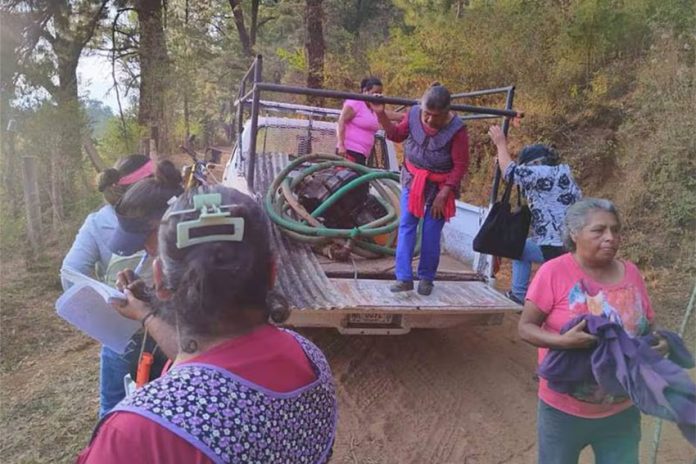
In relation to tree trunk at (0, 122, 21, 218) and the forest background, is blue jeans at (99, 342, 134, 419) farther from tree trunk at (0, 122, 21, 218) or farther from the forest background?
tree trunk at (0, 122, 21, 218)

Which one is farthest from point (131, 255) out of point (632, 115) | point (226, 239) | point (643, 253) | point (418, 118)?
point (632, 115)

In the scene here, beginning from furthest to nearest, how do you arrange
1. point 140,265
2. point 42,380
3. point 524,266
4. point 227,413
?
point 524,266 → point 42,380 → point 140,265 → point 227,413

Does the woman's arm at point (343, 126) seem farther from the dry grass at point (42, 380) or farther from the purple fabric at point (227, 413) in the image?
the purple fabric at point (227, 413)

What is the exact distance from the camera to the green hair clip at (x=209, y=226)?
1192 mm

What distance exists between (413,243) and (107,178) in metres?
2.15

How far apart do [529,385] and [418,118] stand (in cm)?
217

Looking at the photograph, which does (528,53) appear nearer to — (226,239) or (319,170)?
(319,170)

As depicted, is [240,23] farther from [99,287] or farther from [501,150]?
[99,287]

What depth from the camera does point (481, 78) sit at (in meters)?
10.1

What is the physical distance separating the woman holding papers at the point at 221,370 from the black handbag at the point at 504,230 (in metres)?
3.12

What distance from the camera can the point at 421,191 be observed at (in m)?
3.88

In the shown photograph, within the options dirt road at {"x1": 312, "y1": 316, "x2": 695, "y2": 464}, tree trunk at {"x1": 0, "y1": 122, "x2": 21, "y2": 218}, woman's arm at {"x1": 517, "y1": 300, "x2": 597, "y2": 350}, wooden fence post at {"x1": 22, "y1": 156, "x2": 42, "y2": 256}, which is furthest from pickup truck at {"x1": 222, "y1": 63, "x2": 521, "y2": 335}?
tree trunk at {"x1": 0, "y1": 122, "x2": 21, "y2": 218}

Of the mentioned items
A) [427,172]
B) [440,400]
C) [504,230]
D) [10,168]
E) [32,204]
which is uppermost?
[427,172]

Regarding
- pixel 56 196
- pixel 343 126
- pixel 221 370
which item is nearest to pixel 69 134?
pixel 56 196
